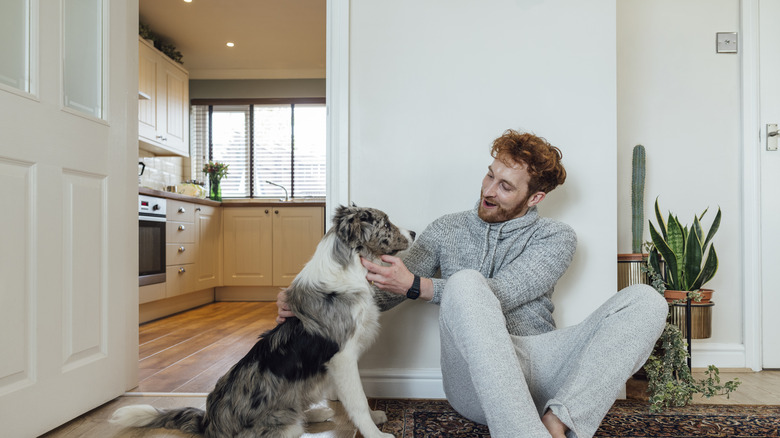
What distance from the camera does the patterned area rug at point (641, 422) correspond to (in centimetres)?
171

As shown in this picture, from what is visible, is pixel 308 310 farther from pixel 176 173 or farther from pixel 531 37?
pixel 176 173

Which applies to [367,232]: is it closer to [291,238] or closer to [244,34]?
A: [291,238]

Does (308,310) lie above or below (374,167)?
below

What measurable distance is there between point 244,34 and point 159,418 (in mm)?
4639

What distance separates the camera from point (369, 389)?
215 cm

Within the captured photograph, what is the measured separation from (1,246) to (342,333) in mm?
1100

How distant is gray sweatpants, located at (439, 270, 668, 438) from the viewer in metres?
1.19

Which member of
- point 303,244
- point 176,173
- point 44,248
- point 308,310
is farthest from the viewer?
point 176,173

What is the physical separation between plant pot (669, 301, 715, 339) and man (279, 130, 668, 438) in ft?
2.76

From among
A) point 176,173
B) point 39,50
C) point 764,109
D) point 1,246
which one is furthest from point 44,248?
point 176,173

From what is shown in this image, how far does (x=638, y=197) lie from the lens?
7.75 feet

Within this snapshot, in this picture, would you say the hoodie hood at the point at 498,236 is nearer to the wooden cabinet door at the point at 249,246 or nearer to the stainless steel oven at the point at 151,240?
the stainless steel oven at the point at 151,240

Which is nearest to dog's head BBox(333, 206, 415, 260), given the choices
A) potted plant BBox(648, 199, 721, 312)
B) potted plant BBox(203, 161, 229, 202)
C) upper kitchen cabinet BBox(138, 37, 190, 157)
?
potted plant BBox(648, 199, 721, 312)

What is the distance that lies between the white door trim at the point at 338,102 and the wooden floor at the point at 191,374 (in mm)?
905
